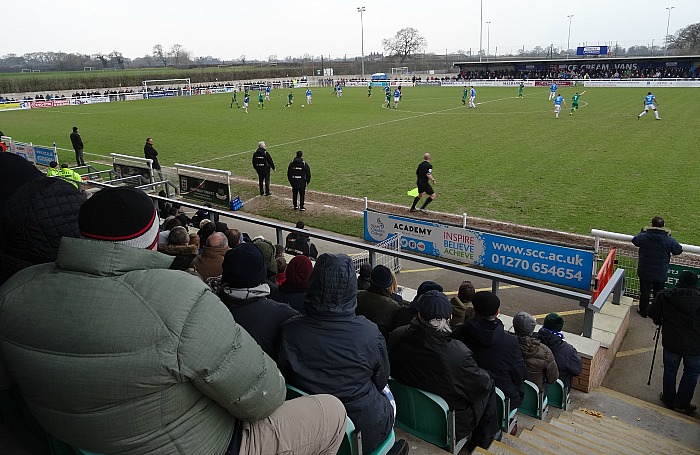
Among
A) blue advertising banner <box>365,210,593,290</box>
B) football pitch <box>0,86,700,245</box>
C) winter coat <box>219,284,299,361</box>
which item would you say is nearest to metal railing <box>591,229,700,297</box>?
blue advertising banner <box>365,210,593,290</box>

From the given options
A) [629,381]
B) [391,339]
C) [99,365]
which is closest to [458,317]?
[391,339]

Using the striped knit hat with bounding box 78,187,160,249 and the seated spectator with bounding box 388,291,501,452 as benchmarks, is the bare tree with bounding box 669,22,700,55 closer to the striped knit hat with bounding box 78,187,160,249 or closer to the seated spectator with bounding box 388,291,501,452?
the seated spectator with bounding box 388,291,501,452

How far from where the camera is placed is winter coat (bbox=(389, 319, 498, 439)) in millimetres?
3627

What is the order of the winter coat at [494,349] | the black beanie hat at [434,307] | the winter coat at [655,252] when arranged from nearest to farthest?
the black beanie hat at [434,307] → the winter coat at [494,349] → the winter coat at [655,252]

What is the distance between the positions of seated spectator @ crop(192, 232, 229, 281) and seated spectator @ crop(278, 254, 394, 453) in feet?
9.56

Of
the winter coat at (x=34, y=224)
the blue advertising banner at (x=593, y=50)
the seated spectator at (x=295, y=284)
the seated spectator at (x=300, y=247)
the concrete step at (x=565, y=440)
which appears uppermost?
the blue advertising banner at (x=593, y=50)

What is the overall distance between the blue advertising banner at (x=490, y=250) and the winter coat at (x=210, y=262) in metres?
6.05

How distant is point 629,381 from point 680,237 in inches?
250

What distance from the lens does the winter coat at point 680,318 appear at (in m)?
6.11

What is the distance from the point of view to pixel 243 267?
3201 millimetres

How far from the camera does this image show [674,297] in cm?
620

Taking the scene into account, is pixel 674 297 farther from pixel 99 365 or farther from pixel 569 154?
pixel 569 154

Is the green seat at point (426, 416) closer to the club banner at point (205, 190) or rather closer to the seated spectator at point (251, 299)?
the seated spectator at point (251, 299)

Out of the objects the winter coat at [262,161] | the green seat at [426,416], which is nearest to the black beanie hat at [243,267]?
the green seat at [426,416]
